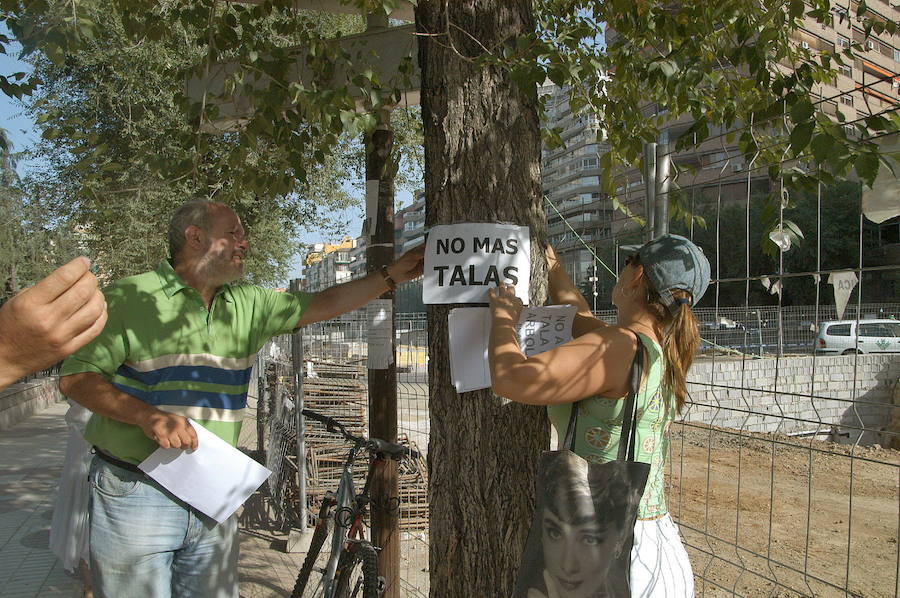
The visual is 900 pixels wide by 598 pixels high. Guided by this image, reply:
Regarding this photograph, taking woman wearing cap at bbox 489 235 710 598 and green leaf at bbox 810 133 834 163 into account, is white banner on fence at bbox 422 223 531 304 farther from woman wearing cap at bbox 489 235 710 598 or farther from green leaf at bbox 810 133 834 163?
green leaf at bbox 810 133 834 163

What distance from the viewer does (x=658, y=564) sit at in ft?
6.72

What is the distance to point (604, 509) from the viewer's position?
Result: 1918 millimetres

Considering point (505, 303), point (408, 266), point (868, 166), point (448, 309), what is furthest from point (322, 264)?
point (868, 166)

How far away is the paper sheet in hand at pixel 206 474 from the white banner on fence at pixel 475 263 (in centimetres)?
94

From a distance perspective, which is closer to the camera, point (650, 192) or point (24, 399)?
point (650, 192)

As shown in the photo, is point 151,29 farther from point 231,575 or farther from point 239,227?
point 231,575

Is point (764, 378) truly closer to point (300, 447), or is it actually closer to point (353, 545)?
point (300, 447)

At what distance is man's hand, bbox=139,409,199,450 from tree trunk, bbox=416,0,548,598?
2.68ft

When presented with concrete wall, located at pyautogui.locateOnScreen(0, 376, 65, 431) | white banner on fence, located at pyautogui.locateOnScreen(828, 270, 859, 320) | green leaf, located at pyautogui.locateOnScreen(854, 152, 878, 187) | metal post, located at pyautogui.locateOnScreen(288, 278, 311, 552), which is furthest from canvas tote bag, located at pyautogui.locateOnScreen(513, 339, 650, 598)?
concrete wall, located at pyautogui.locateOnScreen(0, 376, 65, 431)

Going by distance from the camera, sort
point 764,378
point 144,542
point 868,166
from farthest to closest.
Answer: point 764,378
point 144,542
point 868,166

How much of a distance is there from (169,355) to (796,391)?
8221mm

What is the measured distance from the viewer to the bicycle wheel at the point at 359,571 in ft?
11.2

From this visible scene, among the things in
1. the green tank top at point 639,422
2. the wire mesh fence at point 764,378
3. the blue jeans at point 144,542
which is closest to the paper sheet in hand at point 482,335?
the green tank top at point 639,422

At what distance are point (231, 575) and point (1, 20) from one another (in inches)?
110
